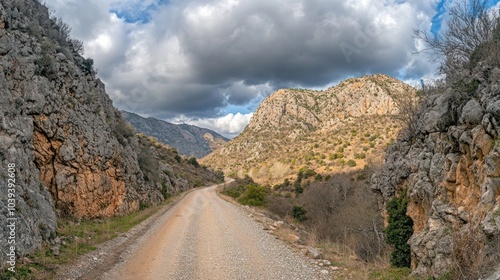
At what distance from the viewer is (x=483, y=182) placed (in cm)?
736

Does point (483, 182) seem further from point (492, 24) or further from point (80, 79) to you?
point (80, 79)

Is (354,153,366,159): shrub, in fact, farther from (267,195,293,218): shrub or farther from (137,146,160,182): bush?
(137,146,160,182): bush

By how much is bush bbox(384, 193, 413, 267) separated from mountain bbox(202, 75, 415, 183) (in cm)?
3487

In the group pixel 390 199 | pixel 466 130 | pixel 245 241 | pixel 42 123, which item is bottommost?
pixel 245 241

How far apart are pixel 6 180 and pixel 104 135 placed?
11.9 metres

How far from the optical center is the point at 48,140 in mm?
16469

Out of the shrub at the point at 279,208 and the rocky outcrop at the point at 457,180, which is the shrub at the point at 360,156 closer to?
the shrub at the point at 279,208

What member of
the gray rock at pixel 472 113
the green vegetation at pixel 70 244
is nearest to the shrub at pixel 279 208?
the green vegetation at pixel 70 244

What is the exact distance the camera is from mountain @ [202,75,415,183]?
6072 centimetres

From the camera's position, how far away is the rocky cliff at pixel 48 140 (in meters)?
10.8

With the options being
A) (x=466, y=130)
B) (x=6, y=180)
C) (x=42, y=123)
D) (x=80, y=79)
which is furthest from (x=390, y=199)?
(x=80, y=79)

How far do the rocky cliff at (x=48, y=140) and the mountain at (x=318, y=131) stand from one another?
37994 mm

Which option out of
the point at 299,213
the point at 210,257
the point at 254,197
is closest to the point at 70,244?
the point at 210,257

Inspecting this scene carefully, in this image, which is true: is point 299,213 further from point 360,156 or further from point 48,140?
point 48,140
